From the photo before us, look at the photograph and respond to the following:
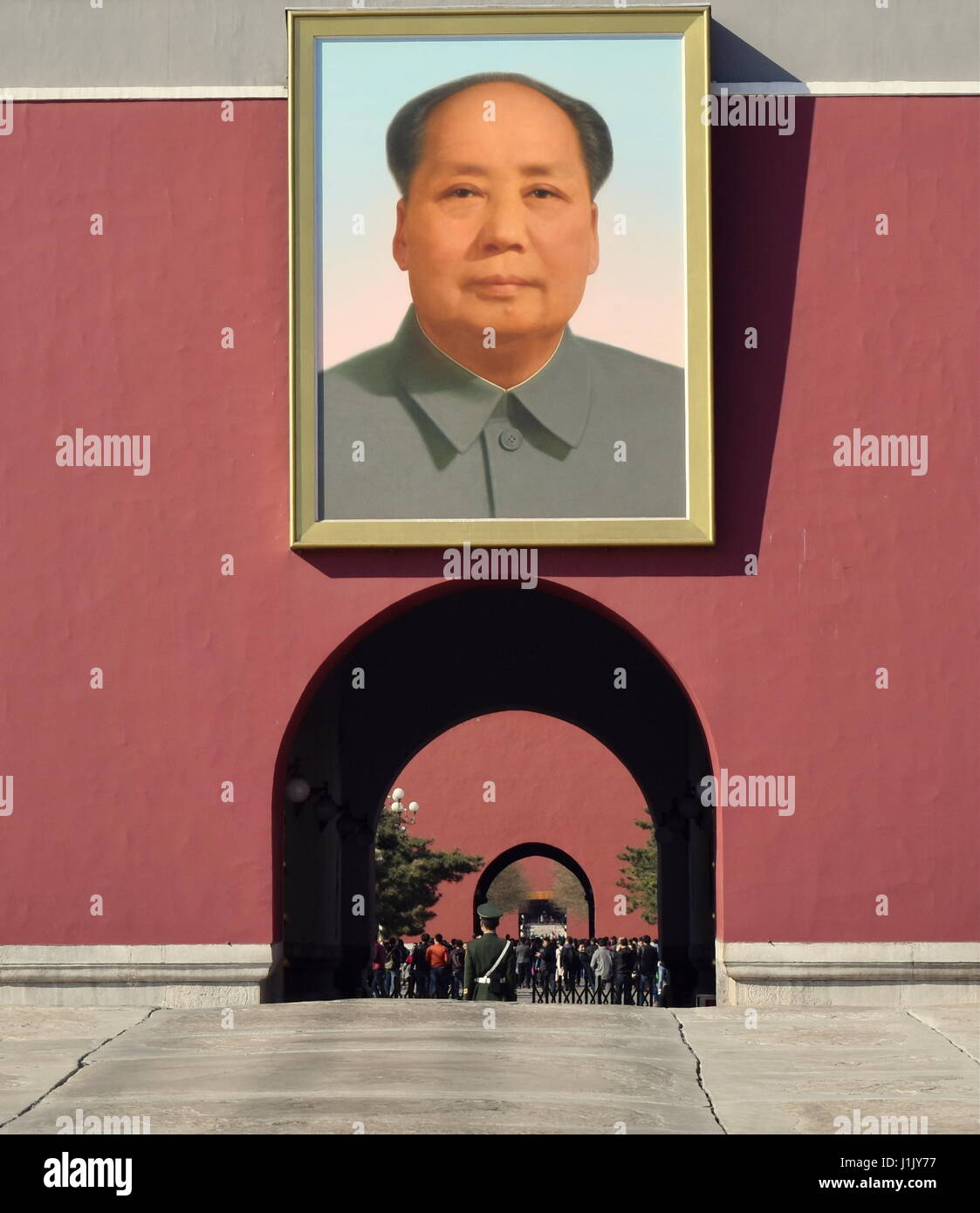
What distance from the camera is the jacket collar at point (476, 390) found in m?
13.1

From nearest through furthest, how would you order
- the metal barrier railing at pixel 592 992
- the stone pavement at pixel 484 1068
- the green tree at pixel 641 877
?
the stone pavement at pixel 484 1068, the metal barrier railing at pixel 592 992, the green tree at pixel 641 877

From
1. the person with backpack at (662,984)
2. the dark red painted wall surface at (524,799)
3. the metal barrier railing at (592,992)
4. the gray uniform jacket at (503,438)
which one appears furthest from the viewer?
the dark red painted wall surface at (524,799)

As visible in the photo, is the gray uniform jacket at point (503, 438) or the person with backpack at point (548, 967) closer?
the gray uniform jacket at point (503, 438)

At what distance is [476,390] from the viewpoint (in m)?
13.1

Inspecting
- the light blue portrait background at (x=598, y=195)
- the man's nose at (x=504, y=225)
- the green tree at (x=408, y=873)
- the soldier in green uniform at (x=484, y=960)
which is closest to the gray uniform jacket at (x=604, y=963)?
the green tree at (x=408, y=873)

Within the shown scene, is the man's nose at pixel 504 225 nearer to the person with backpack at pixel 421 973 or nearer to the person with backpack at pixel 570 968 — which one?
the person with backpack at pixel 421 973

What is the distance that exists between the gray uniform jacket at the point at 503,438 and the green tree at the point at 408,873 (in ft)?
58.1

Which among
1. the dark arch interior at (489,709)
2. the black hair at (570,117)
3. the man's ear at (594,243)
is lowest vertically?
the dark arch interior at (489,709)

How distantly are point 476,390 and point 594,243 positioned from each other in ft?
4.40

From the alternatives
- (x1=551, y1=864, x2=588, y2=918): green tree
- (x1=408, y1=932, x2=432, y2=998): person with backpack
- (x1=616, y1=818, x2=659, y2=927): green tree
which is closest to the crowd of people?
(x1=408, y1=932, x2=432, y2=998): person with backpack

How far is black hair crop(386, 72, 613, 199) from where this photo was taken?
13180 mm

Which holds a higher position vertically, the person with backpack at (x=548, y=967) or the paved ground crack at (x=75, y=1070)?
the paved ground crack at (x=75, y=1070)

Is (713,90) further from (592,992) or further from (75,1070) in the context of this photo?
(592,992)
